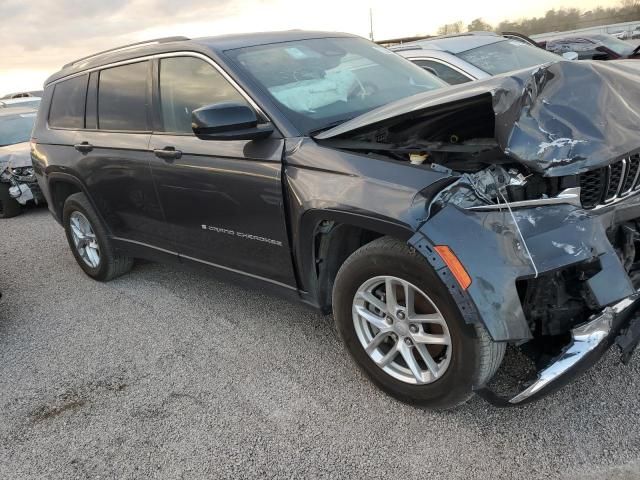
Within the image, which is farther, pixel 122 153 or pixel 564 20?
pixel 564 20

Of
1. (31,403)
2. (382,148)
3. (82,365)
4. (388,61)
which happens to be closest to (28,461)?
(31,403)

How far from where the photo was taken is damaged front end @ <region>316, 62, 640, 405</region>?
7.19ft

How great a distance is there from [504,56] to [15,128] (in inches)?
321

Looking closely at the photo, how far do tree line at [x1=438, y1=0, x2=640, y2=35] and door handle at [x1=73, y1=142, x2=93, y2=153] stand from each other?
4133 cm

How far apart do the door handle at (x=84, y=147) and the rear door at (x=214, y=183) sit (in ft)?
3.07

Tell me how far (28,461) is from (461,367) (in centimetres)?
216

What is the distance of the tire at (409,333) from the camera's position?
236 cm

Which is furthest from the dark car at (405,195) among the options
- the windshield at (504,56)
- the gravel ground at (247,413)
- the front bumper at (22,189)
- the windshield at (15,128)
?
the windshield at (15,128)

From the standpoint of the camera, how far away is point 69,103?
4.83 meters

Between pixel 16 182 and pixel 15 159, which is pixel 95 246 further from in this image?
pixel 15 159

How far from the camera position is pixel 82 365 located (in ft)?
11.9

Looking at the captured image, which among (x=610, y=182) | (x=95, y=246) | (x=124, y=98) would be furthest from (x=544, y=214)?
(x=95, y=246)

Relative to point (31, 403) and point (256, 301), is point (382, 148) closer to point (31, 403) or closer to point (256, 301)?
point (256, 301)

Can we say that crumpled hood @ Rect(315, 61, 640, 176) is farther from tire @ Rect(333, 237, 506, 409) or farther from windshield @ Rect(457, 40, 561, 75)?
windshield @ Rect(457, 40, 561, 75)
